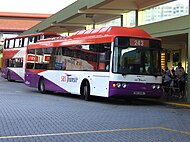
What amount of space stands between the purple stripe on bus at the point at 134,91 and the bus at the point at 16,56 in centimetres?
1608

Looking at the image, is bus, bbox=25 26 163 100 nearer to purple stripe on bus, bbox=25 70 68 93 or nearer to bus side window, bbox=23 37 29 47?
purple stripe on bus, bbox=25 70 68 93

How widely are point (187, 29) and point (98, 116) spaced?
7112 millimetres

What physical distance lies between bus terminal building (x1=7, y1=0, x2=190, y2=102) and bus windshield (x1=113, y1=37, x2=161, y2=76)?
6.24 ft

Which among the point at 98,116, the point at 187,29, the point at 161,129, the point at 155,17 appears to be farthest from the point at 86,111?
the point at 155,17

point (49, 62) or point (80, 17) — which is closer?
point (49, 62)

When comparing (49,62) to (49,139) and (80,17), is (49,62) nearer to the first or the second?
(80,17)

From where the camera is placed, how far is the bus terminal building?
61.1 feet

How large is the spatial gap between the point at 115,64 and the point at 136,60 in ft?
3.15

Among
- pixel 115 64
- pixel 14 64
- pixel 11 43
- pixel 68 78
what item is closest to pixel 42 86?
pixel 68 78

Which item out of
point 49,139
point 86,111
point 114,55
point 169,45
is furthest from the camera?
point 169,45

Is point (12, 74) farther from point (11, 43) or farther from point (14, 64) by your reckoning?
point (11, 43)

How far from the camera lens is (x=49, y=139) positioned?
8.27 metres

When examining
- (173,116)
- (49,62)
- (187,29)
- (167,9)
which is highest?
(167,9)

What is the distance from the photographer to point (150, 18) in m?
22.4
